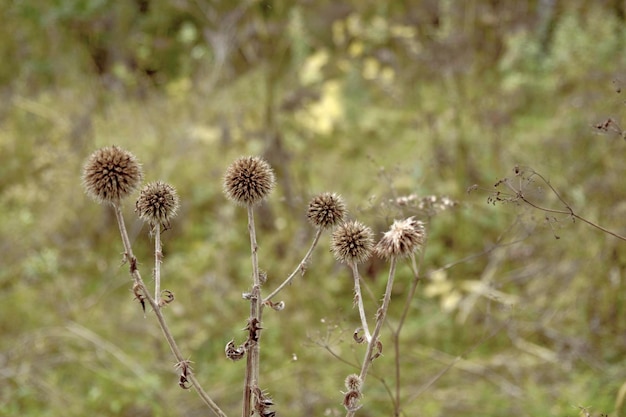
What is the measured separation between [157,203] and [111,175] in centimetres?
16

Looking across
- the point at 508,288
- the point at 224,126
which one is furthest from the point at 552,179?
the point at 224,126

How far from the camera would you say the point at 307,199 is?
4.09 meters

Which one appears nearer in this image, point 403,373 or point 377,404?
point 377,404

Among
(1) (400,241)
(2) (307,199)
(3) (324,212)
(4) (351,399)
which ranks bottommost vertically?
(4) (351,399)

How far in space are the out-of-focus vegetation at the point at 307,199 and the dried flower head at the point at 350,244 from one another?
49cm

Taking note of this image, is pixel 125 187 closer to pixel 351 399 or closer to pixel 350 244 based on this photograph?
pixel 350 244

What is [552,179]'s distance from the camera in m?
4.29

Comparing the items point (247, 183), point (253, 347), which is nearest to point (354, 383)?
point (253, 347)

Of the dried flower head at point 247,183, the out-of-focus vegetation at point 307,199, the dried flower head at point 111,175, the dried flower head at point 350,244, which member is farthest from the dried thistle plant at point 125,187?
the out-of-focus vegetation at point 307,199

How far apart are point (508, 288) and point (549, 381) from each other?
0.93 meters

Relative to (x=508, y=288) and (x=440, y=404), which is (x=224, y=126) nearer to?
(x=508, y=288)

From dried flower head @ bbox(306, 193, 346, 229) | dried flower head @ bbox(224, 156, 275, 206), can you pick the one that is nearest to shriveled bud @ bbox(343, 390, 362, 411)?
dried flower head @ bbox(306, 193, 346, 229)

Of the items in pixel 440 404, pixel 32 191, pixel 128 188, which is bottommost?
pixel 128 188

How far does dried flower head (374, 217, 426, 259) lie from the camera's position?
4.58ft
